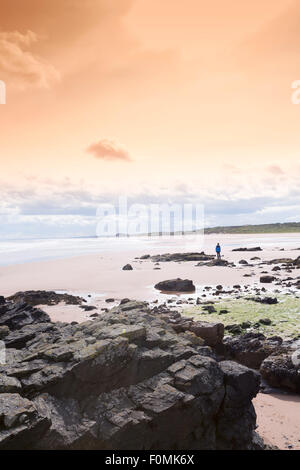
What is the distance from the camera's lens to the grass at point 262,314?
2166 cm

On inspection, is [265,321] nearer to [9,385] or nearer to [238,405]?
[238,405]

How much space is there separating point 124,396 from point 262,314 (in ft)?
56.1

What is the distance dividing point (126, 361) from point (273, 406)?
7.23 metres

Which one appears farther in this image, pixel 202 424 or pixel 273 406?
pixel 273 406

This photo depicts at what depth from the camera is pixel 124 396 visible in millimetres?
10531

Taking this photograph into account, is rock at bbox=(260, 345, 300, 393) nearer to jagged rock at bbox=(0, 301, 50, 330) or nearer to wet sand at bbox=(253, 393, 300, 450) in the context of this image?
wet sand at bbox=(253, 393, 300, 450)

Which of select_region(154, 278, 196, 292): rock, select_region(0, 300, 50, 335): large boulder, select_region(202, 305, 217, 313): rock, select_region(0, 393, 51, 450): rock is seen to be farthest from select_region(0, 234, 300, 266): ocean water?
select_region(0, 393, 51, 450): rock

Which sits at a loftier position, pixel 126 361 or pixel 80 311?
pixel 126 361

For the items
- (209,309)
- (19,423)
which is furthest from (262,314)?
(19,423)

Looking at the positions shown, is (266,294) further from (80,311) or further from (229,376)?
(229,376)

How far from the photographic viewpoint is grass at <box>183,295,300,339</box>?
853 inches

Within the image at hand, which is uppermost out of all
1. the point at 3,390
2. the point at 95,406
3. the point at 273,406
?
the point at 3,390

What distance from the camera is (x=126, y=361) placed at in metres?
11.2
